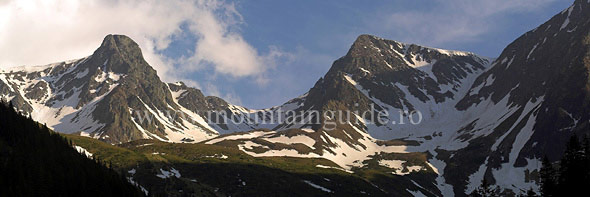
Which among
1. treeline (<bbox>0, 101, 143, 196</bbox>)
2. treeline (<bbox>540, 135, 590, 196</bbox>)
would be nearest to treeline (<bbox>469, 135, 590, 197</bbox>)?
treeline (<bbox>540, 135, 590, 196</bbox>)

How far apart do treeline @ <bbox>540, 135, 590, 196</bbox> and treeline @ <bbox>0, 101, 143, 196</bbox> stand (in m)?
110

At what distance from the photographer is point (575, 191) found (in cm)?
10256

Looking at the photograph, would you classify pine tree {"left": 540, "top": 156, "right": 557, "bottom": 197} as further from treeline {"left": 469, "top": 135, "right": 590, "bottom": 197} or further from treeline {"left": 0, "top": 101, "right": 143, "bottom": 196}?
treeline {"left": 0, "top": 101, "right": 143, "bottom": 196}

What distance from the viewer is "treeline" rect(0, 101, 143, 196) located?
14488 cm

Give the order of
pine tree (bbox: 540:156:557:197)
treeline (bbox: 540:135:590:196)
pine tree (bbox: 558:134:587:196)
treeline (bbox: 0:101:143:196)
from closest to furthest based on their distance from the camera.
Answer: treeline (bbox: 540:135:590:196) → pine tree (bbox: 558:134:587:196) → pine tree (bbox: 540:156:557:197) → treeline (bbox: 0:101:143:196)

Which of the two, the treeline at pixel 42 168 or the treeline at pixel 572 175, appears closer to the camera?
the treeline at pixel 572 175

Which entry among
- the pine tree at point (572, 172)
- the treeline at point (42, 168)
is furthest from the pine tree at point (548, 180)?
the treeline at point (42, 168)

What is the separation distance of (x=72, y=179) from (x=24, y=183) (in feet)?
64.1

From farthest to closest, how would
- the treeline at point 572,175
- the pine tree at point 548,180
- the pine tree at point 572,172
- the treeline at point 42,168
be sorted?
the treeline at point 42,168 → the pine tree at point 548,180 → the pine tree at point 572,172 → the treeline at point 572,175

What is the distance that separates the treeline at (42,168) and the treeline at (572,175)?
110007 mm

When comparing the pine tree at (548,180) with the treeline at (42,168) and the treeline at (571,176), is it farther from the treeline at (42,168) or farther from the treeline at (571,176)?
the treeline at (42,168)

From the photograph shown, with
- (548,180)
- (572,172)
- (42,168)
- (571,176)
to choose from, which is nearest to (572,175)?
(571,176)

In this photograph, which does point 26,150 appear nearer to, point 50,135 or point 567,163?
point 50,135

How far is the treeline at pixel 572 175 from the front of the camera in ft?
338
